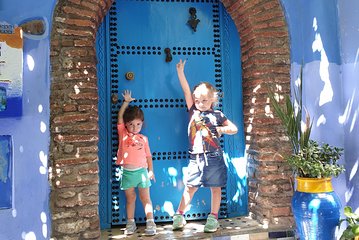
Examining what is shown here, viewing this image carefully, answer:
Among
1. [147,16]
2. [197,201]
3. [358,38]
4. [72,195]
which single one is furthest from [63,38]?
[358,38]

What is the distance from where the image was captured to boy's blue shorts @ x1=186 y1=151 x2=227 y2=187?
4465 mm

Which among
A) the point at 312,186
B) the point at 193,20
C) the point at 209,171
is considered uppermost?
the point at 193,20

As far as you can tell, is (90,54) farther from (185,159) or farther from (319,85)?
(319,85)

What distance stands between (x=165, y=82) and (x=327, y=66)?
1844 mm

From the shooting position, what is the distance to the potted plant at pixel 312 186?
3.87m

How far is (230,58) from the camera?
5082 mm

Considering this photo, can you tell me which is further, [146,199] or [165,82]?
[165,82]

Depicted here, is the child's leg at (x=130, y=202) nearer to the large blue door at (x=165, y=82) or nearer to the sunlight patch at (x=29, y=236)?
the large blue door at (x=165, y=82)

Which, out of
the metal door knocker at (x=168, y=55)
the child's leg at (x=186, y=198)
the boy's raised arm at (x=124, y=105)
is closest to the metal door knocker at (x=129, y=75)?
the boy's raised arm at (x=124, y=105)

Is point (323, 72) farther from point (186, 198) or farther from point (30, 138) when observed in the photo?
point (30, 138)

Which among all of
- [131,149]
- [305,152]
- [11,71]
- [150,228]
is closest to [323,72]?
[305,152]

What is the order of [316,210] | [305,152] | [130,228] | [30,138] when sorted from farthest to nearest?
[130,228] < [305,152] < [30,138] < [316,210]

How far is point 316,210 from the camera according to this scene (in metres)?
3.85

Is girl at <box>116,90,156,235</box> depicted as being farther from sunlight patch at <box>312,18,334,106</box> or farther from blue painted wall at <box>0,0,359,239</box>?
sunlight patch at <box>312,18,334,106</box>
